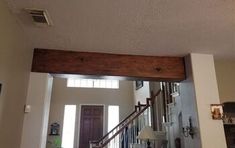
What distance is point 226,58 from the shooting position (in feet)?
11.5

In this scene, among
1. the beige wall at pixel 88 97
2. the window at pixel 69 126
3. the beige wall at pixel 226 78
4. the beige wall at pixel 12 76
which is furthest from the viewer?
the beige wall at pixel 88 97

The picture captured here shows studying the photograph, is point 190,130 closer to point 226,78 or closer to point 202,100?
point 202,100

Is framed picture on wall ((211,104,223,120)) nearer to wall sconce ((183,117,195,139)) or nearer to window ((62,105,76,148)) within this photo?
wall sconce ((183,117,195,139))

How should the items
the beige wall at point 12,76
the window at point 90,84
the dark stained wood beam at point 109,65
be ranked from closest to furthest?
the beige wall at point 12,76
the dark stained wood beam at point 109,65
the window at point 90,84

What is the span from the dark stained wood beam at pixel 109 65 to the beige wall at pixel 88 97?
219 inches

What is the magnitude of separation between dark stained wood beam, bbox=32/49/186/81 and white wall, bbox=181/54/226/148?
0.66 feet

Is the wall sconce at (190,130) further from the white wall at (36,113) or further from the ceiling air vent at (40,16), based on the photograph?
the ceiling air vent at (40,16)

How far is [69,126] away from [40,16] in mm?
6576

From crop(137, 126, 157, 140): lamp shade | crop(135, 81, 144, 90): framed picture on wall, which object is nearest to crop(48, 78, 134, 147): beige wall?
crop(135, 81, 144, 90): framed picture on wall

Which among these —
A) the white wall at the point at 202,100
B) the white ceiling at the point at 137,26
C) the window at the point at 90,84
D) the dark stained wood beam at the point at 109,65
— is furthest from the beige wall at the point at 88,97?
the white ceiling at the point at 137,26

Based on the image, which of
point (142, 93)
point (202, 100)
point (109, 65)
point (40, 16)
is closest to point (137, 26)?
point (109, 65)

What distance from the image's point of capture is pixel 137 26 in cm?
248

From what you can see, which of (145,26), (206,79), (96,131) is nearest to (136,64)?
(145,26)

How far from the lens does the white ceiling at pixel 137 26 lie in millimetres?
2080
